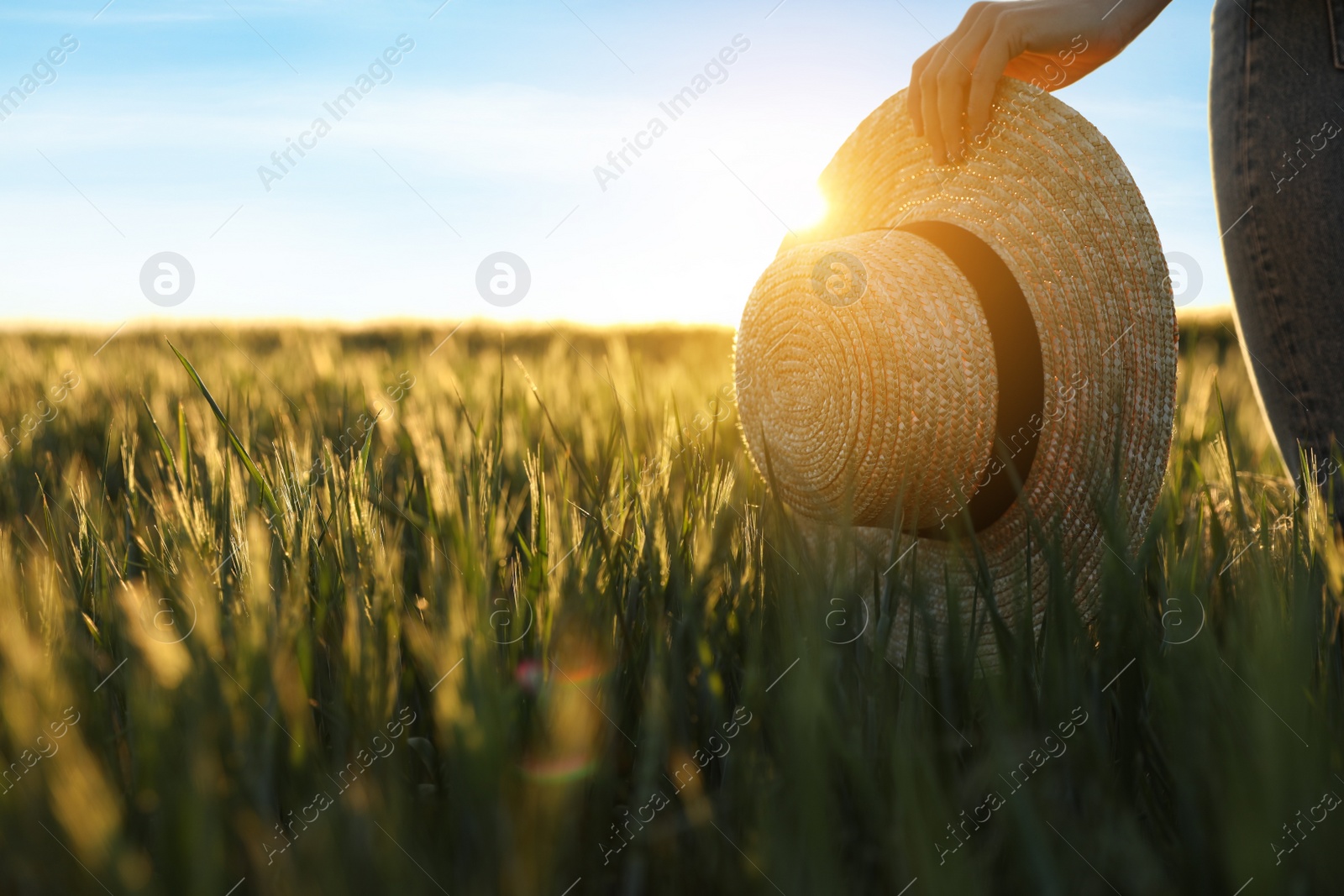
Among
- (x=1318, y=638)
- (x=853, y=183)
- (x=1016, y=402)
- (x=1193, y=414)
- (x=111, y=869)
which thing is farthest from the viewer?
(x=1193, y=414)

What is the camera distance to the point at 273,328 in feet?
37.0

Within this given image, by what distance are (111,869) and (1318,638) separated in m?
1.19

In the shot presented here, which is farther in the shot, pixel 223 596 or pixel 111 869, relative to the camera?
pixel 223 596

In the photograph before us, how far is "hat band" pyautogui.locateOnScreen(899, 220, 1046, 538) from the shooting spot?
1420 millimetres

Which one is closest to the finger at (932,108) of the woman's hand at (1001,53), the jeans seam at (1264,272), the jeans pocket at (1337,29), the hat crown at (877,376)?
the woman's hand at (1001,53)

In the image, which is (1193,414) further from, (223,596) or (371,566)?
(223,596)

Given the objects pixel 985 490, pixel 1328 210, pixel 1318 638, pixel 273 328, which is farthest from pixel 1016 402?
pixel 273 328

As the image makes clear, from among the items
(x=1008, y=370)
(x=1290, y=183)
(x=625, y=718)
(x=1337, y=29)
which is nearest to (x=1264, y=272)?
(x=1290, y=183)

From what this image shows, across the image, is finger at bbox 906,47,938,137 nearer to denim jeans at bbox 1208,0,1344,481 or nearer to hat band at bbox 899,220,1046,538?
hat band at bbox 899,220,1046,538

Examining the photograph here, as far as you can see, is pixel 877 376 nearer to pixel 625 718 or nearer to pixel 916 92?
pixel 916 92

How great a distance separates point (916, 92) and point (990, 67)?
0.52 feet

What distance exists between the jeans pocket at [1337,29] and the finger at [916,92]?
2.27ft

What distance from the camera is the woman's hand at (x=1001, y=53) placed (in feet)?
4.80

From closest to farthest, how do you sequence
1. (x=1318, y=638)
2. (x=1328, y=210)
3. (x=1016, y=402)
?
(x=1318, y=638) → (x=1016, y=402) → (x=1328, y=210)
